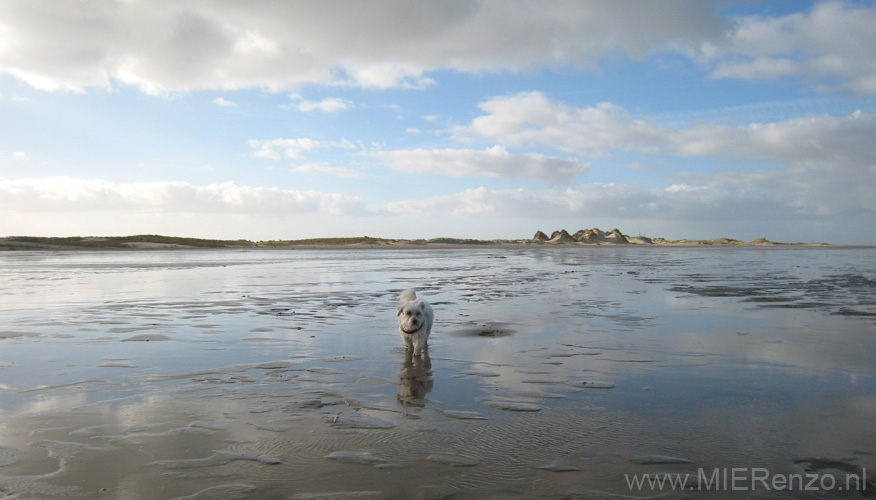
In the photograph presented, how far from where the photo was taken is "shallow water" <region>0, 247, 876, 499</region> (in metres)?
3.58

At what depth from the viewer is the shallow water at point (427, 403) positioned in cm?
358

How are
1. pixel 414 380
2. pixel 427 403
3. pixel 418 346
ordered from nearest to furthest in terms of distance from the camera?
pixel 427 403 < pixel 414 380 < pixel 418 346

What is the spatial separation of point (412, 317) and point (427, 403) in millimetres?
2197

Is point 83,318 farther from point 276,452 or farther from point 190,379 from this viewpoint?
point 276,452

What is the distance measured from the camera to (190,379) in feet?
20.1

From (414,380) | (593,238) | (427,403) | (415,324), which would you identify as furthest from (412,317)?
Result: (593,238)

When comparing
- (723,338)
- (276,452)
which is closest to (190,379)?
(276,452)

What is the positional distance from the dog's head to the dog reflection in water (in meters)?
0.47

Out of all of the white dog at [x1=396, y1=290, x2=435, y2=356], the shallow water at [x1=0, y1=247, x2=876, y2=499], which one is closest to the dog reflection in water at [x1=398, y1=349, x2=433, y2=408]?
the shallow water at [x1=0, y1=247, x2=876, y2=499]

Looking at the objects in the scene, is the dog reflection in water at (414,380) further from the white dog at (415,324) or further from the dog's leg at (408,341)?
the white dog at (415,324)

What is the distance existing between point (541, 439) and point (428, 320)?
3841 millimetres

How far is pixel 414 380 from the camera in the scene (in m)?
6.21

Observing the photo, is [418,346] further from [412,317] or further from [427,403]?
[427,403]

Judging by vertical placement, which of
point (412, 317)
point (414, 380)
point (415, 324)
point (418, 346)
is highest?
point (412, 317)
